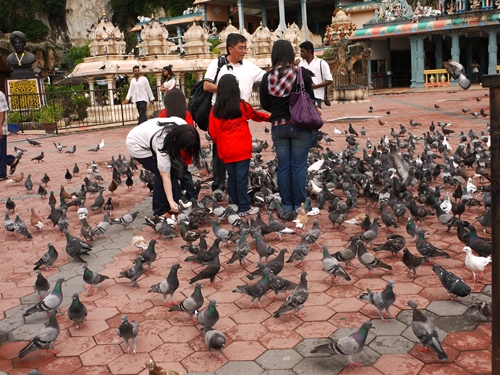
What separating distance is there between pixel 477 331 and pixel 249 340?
1.68 metres

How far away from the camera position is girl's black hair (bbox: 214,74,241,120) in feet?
20.9

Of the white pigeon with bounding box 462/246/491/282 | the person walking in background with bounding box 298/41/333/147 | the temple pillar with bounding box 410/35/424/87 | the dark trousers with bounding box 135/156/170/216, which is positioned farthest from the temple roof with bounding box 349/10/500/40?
the white pigeon with bounding box 462/246/491/282

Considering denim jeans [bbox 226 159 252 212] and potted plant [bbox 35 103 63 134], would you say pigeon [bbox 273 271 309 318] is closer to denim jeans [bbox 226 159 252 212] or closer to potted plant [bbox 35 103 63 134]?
denim jeans [bbox 226 159 252 212]

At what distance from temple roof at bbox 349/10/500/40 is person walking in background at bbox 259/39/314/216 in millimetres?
28779

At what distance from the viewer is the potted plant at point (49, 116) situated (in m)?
19.3

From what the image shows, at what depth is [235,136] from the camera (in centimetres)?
659

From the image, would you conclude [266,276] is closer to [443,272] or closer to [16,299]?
[443,272]

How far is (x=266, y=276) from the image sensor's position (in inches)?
176

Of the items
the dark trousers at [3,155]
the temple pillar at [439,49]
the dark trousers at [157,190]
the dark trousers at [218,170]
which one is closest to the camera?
the dark trousers at [157,190]

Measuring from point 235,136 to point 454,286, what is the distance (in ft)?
10.9

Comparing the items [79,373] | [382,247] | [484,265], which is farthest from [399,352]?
[79,373]

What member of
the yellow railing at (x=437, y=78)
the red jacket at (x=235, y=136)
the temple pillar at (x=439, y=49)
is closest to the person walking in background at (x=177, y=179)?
the red jacket at (x=235, y=136)

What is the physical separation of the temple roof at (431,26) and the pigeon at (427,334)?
3145 cm

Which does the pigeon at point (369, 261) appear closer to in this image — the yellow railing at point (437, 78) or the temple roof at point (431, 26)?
the yellow railing at point (437, 78)
